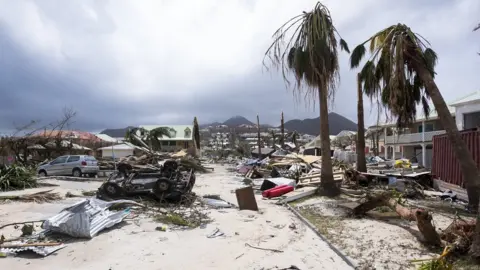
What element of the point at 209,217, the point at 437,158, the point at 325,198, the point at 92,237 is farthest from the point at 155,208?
the point at 437,158

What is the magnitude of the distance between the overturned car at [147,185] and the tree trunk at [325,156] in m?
5.34

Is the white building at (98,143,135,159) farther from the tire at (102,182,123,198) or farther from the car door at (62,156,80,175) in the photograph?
the tire at (102,182,123,198)

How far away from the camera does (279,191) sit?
639 inches

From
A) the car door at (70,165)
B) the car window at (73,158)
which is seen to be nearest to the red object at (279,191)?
the car door at (70,165)

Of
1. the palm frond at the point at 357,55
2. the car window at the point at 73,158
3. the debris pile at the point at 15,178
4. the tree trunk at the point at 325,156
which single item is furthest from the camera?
the car window at the point at 73,158

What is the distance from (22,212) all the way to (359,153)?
16.9m

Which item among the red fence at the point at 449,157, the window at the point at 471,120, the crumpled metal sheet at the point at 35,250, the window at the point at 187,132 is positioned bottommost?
the crumpled metal sheet at the point at 35,250

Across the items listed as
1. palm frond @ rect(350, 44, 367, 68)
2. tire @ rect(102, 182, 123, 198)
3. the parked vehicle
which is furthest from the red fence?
the parked vehicle

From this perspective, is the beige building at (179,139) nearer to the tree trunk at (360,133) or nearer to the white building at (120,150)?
the white building at (120,150)

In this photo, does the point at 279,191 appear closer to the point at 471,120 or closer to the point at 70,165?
the point at 70,165

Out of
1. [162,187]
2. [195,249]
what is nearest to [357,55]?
[162,187]

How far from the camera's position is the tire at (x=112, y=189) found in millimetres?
12602

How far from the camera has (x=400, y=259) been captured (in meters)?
6.45

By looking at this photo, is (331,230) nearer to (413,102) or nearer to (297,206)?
(297,206)
